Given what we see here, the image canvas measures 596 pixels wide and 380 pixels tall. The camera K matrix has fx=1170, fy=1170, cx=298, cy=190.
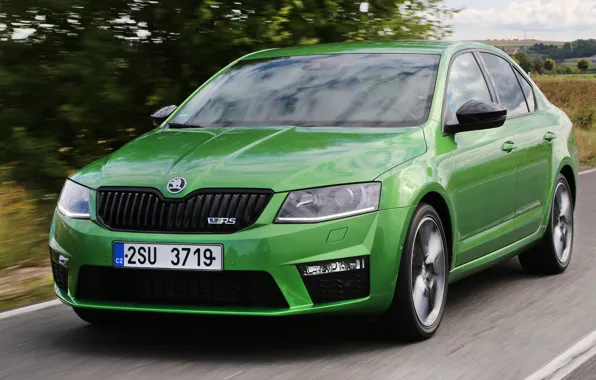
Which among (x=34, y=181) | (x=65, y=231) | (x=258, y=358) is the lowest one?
(x=34, y=181)

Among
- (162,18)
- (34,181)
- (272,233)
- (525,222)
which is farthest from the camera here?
(162,18)

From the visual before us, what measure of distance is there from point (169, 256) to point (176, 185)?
337 millimetres

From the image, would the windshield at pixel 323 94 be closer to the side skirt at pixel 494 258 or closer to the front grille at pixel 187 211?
the side skirt at pixel 494 258

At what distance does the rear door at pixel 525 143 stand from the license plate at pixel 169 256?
8.49 feet

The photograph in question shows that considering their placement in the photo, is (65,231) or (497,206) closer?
(65,231)

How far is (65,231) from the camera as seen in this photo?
5500 millimetres

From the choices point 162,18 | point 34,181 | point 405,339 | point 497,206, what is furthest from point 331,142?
point 162,18

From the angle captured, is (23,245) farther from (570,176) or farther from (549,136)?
(570,176)

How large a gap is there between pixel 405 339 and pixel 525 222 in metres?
1.91

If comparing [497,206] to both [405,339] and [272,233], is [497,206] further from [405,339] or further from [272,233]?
[272,233]

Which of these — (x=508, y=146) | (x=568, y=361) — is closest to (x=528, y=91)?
(x=508, y=146)

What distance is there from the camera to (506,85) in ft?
25.0

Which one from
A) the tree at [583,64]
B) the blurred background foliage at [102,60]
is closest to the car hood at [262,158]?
the blurred background foliage at [102,60]

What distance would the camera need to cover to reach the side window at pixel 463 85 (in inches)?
257
